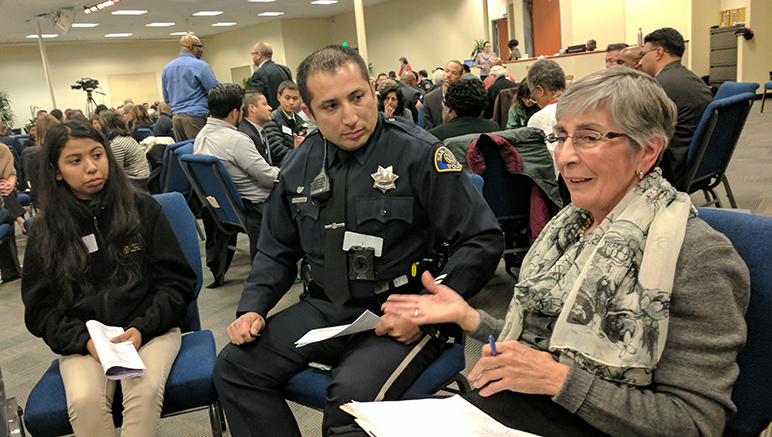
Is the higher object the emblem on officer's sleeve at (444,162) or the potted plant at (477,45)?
the potted plant at (477,45)

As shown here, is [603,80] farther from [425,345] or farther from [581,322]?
[425,345]

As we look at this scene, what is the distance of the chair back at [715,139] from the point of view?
9.89 ft

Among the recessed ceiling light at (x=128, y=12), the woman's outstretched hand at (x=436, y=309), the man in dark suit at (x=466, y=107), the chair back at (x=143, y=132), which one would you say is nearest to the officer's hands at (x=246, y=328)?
the woman's outstretched hand at (x=436, y=309)

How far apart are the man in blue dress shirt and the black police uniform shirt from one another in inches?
165

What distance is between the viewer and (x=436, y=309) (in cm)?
130

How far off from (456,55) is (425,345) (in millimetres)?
15783

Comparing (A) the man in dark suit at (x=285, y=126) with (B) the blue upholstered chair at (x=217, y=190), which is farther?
(A) the man in dark suit at (x=285, y=126)

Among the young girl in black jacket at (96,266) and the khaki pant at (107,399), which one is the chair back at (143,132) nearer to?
the young girl in black jacket at (96,266)

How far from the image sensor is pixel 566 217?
3.94 feet

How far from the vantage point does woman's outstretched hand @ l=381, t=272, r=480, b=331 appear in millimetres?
1285

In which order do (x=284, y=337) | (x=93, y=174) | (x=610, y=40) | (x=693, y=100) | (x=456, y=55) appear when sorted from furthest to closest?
(x=456, y=55) < (x=610, y=40) < (x=693, y=100) < (x=93, y=174) < (x=284, y=337)

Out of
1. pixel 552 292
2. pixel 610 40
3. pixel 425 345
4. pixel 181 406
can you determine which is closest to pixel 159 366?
pixel 181 406

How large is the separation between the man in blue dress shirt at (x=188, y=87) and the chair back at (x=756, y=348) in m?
5.19

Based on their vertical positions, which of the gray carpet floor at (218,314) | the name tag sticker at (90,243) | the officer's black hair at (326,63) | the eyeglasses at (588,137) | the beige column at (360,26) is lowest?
the gray carpet floor at (218,314)
